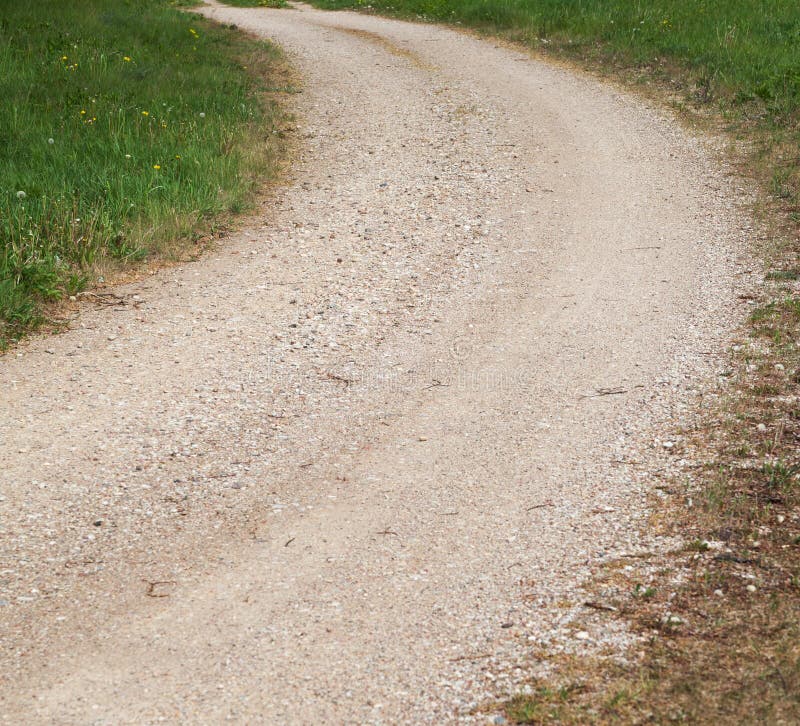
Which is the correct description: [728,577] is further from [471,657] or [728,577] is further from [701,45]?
[701,45]

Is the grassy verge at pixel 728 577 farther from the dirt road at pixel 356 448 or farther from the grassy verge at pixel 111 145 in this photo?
the grassy verge at pixel 111 145

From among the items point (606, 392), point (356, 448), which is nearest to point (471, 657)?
point (356, 448)

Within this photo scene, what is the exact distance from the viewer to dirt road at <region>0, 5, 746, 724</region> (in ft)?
12.7

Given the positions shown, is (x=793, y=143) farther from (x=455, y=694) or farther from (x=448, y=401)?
(x=455, y=694)

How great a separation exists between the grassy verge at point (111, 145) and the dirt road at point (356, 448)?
58 centimetres

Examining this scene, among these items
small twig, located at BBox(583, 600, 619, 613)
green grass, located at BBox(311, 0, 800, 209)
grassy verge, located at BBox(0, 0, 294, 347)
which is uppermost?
green grass, located at BBox(311, 0, 800, 209)

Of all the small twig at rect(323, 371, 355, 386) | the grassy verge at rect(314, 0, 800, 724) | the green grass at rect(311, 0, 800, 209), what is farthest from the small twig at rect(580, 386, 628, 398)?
the green grass at rect(311, 0, 800, 209)

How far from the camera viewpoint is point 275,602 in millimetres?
4238

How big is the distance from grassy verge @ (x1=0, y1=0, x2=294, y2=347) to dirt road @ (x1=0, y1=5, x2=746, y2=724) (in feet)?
1.91

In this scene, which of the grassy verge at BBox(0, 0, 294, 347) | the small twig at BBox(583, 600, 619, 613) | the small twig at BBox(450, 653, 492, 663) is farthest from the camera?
the grassy verge at BBox(0, 0, 294, 347)

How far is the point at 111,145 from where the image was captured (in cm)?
1058

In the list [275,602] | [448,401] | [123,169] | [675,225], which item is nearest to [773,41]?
[675,225]

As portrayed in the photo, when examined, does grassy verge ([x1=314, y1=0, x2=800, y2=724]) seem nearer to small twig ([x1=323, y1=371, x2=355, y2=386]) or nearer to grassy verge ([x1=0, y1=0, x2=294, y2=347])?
small twig ([x1=323, y1=371, x2=355, y2=386])

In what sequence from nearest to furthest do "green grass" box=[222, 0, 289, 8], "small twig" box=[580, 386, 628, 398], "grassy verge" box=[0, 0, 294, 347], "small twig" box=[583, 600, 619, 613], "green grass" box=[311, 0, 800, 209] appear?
1. "small twig" box=[583, 600, 619, 613]
2. "small twig" box=[580, 386, 628, 398]
3. "grassy verge" box=[0, 0, 294, 347]
4. "green grass" box=[311, 0, 800, 209]
5. "green grass" box=[222, 0, 289, 8]
